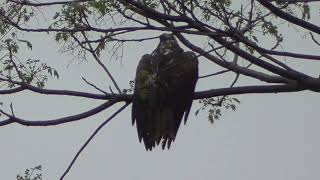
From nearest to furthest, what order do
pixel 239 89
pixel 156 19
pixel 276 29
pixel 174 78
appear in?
pixel 156 19, pixel 239 89, pixel 276 29, pixel 174 78

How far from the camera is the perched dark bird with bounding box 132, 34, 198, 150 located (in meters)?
6.01

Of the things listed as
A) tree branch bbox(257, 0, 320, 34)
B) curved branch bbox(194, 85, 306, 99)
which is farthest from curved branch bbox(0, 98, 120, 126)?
tree branch bbox(257, 0, 320, 34)

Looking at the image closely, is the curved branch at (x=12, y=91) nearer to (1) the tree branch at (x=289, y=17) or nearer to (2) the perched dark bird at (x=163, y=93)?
(2) the perched dark bird at (x=163, y=93)

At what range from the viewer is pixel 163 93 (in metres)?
6.13

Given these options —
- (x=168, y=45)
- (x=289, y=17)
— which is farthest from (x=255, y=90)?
(x=168, y=45)

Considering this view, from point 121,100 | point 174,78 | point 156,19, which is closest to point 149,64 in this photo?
point 174,78

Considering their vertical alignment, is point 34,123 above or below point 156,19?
below

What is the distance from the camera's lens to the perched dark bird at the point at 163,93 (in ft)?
19.7

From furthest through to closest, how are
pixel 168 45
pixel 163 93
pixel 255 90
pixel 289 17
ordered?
pixel 168 45, pixel 163 93, pixel 255 90, pixel 289 17

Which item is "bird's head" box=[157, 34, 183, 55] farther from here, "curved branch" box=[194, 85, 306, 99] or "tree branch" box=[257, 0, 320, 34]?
"tree branch" box=[257, 0, 320, 34]

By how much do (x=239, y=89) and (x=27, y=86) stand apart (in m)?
1.74

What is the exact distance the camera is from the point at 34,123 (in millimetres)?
5555

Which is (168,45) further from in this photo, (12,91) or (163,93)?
(12,91)

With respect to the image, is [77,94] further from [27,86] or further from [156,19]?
[156,19]
